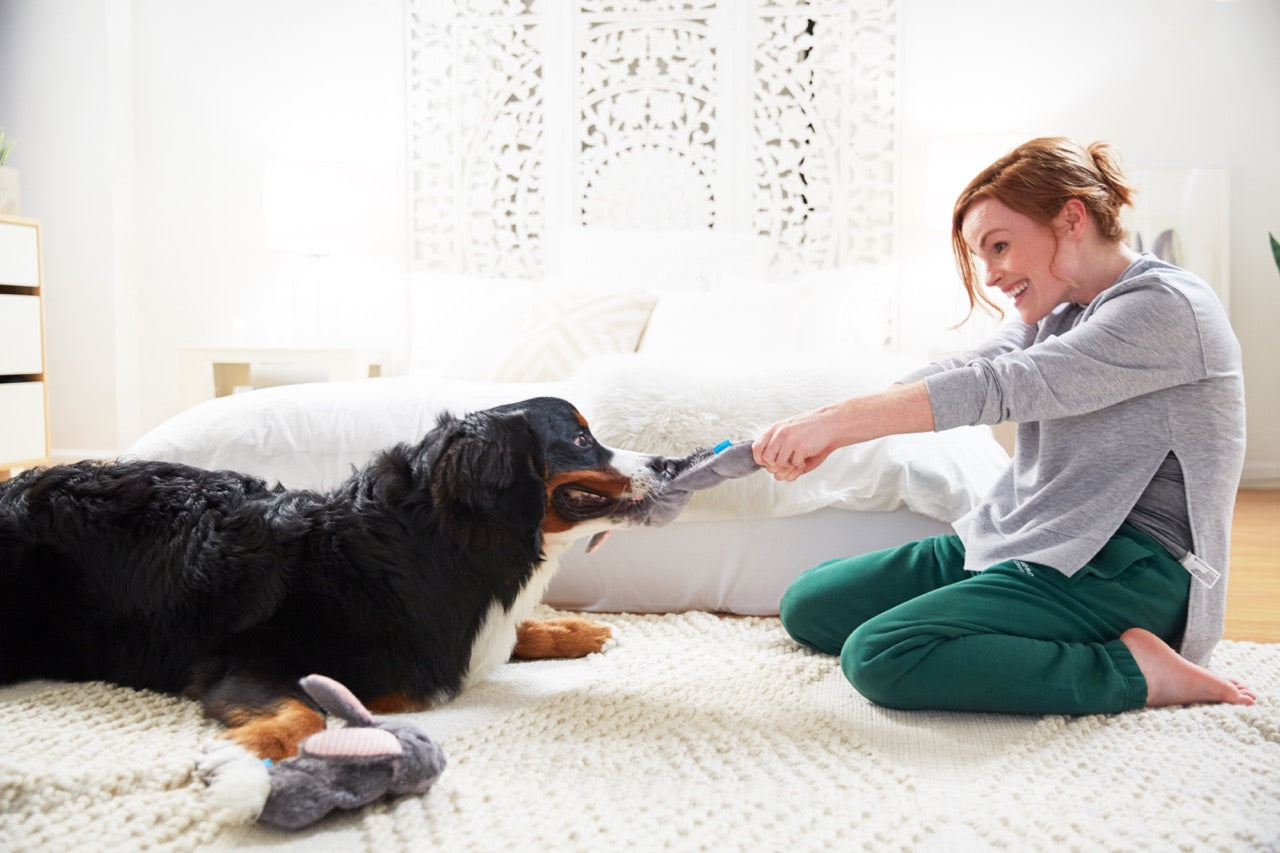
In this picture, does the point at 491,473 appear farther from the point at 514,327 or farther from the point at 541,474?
the point at 514,327

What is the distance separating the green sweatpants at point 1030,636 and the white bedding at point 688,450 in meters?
0.54

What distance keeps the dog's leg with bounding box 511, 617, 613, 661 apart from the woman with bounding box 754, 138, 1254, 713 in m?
0.48

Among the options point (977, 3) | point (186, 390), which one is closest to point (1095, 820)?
point (186, 390)

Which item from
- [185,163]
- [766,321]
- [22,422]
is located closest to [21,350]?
[22,422]

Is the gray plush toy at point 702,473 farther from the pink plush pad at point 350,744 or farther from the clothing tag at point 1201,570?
the clothing tag at point 1201,570

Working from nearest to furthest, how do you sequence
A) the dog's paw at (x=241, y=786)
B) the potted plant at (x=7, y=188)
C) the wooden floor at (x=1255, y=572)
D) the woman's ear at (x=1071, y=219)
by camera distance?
the dog's paw at (x=241, y=786)
the woman's ear at (x=1071, y=219)
the wooden floor at (x=1255, y=572)
the potted plant at (x=7, y=188)

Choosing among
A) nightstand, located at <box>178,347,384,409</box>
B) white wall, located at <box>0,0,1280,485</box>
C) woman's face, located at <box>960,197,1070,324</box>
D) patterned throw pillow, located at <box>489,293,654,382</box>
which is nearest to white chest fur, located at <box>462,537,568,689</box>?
woman's face, located at <box>960,197,1070,324</box>

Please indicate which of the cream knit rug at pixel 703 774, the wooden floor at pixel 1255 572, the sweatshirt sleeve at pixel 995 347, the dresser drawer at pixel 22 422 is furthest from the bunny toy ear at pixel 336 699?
the dresser drawer at pixel 22 422

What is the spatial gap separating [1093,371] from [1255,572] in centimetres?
175

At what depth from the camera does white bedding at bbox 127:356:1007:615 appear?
83.3 inches

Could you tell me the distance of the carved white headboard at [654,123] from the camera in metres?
4.52

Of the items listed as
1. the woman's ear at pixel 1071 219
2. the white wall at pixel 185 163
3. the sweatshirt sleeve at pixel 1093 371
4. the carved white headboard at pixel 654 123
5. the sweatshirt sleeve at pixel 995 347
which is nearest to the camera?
the sweatshirt sleeve at pixel 1093 371

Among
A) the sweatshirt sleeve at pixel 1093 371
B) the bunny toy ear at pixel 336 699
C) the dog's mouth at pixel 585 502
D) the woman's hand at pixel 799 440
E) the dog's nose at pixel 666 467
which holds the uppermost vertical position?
the sweatshirt sleeve at pixel 1093 371

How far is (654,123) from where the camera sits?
4602 mm
